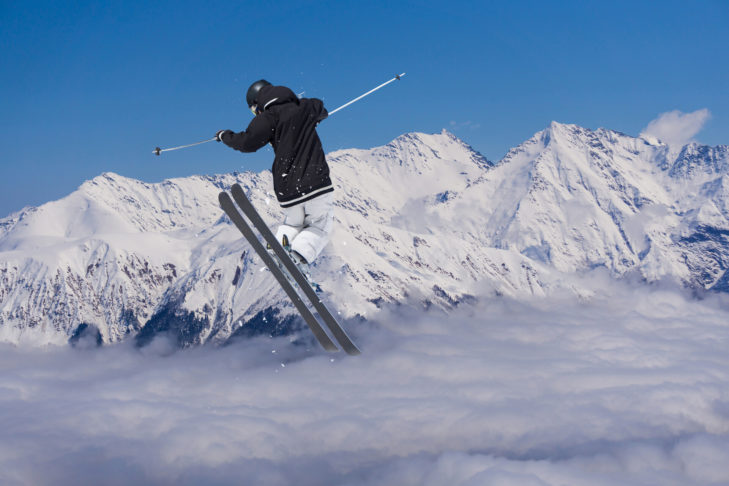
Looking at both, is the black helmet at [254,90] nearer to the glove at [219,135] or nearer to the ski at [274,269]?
the glove at [219,135]

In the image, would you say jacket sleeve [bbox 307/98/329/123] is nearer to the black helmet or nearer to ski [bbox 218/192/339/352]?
the black helmet

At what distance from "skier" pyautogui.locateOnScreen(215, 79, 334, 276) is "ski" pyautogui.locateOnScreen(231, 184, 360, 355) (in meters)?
0.16

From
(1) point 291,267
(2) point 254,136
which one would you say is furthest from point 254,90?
(1) point 291,267

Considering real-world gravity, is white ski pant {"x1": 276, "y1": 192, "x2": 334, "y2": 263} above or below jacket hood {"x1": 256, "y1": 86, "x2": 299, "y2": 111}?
below

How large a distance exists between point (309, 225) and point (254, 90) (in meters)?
2.30

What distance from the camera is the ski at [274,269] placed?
8.92 metres

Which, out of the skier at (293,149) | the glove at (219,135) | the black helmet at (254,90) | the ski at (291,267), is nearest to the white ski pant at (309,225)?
the skier at (293,149)

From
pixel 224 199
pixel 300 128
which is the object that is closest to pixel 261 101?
pixel 300 128

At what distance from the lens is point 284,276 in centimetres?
898

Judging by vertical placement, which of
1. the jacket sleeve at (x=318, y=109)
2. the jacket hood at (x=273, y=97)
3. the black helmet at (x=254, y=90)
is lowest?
the jacket sleeve at (x=318, y=109)

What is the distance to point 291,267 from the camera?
847cm

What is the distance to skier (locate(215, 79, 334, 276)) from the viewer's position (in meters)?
7.95

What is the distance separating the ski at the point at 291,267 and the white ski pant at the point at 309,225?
7.9 inches

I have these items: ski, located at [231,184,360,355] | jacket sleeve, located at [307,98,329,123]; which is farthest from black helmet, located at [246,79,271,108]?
ski, located at [231,184,360,355]
